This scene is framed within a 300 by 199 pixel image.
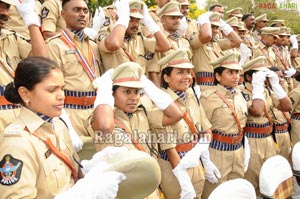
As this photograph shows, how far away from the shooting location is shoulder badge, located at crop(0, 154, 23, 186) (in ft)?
6.66

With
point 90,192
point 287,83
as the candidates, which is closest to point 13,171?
point 90,192

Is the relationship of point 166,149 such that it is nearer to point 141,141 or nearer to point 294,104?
point 141,141

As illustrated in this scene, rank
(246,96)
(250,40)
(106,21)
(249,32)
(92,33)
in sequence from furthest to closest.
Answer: (249,32) → (250,40) → (246,96) → (106,21) → (92,33)

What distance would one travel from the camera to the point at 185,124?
419cm

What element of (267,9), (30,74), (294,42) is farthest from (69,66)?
(267,9)

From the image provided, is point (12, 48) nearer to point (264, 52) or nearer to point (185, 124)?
point (185, 124)

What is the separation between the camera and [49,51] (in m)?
3.87

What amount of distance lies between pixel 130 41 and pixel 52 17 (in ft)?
3.09

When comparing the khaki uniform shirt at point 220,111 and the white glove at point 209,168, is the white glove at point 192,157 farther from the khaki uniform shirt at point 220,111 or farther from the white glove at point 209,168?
the khaki uniform shirt at point 220,111

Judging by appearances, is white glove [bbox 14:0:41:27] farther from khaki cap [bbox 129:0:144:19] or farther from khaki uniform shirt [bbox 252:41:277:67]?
khaki uniform shirt [bbox 252:41:277:67]

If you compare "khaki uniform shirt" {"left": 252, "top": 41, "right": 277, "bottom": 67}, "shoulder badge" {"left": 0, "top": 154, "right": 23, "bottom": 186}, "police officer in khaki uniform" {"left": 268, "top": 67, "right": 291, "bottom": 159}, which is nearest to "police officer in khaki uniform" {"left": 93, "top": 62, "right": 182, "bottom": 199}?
"shoulder badge" {"left": 0, "top": 154, "right": 23, "bottom": 186}

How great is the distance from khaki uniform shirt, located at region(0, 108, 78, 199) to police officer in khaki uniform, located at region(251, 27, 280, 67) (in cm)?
657

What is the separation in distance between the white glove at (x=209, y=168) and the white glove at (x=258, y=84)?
1256 mm

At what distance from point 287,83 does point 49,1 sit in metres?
5.11
